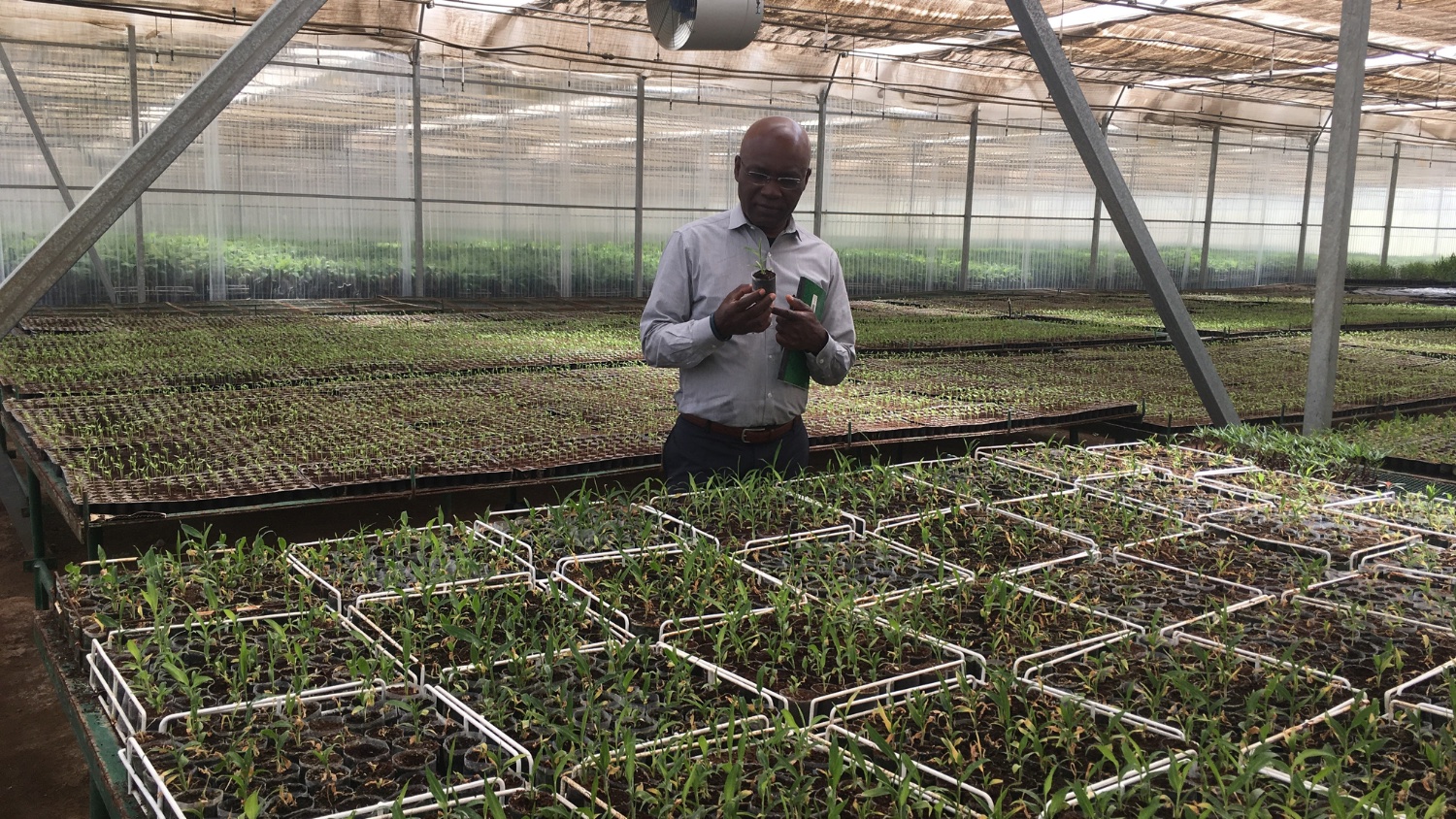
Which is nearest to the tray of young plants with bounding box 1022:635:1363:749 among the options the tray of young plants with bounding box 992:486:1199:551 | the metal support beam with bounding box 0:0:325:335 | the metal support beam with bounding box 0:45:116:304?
the tray of young plants with bounding box 992:486:1199:551

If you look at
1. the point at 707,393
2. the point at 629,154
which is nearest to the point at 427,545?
the point at 707,393

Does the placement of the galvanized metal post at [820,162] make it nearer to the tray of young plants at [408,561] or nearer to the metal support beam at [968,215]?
the metal support beam at [968,215]

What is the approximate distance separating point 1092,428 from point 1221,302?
1186 centimetres

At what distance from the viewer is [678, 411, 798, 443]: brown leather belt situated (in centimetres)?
353

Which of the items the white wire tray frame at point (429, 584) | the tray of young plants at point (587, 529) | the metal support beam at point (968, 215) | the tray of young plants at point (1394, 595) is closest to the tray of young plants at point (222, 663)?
the white wire tray frame at point (429, 584)

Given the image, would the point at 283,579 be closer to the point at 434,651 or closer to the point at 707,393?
the point at 434,651

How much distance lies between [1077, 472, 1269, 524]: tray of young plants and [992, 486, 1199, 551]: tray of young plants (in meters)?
0.03

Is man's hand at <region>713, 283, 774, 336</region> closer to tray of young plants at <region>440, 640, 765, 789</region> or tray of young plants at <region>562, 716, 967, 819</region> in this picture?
tray of young plants at <region>440, 640, 765, 789</region>

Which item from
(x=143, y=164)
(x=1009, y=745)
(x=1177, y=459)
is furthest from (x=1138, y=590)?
(x=143, y=164)

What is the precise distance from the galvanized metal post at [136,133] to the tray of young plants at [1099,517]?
11.4m

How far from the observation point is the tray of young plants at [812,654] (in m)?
2.08

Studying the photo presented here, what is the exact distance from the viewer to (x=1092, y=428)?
6977 millimetres

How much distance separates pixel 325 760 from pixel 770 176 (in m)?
2.04

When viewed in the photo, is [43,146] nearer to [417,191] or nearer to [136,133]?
[136,133]
